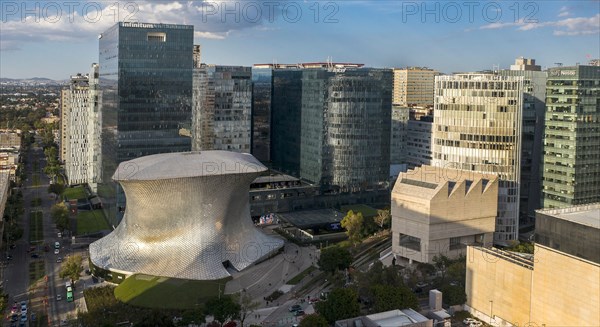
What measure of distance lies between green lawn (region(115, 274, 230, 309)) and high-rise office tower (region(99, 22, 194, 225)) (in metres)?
11.5

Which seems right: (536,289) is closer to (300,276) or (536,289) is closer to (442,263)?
(442,263)

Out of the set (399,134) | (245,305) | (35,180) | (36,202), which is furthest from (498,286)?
(35,180)

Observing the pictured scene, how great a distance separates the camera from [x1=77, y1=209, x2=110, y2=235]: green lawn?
43.4 m

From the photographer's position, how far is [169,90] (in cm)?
4116

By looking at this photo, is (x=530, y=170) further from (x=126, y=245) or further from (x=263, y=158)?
(x=126, y=245)

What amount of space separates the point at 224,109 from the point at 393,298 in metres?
26.8

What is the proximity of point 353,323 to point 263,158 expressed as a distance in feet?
114

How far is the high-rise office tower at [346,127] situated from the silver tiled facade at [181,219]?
1547 cm

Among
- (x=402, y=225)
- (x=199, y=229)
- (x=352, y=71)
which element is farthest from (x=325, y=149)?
(x=199, y=229)

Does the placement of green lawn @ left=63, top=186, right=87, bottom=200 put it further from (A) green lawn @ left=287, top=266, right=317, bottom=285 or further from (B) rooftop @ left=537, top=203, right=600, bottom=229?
(B) rooftop @ left=537, top=203, right=600, bottom=229

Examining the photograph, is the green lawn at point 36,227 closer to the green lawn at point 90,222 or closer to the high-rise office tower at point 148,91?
the green lawn at point 90,222

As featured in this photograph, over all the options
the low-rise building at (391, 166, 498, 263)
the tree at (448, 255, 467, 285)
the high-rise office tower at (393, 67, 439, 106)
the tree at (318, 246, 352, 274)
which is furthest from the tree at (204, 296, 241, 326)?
the high-rise office tower at (393, 67, 439, 106)

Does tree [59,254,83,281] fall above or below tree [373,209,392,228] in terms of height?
below

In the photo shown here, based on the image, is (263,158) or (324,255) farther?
(263,158)
